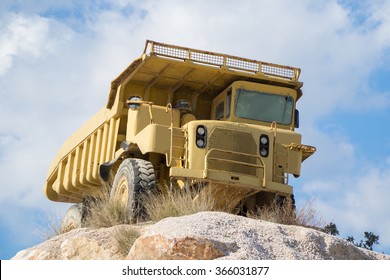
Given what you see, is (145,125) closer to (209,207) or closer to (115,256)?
(209,207)

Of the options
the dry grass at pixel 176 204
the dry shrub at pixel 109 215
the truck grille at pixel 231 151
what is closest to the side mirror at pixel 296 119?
the truck grille at pixel 231 151

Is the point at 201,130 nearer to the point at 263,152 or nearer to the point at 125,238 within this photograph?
the point at 263,152

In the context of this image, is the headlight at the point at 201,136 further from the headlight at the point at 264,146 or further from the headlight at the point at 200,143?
the headlight at the point at 264,146

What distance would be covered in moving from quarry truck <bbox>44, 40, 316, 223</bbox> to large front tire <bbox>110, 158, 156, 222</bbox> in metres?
0.02

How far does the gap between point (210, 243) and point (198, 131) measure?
15.2 feet

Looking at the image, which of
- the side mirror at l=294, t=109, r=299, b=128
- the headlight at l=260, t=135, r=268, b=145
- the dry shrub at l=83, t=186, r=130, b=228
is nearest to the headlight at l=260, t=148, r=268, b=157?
the headlight at l=260, t=135, r=268, b=145

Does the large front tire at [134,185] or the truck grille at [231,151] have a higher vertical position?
the truck grille at [231,151]

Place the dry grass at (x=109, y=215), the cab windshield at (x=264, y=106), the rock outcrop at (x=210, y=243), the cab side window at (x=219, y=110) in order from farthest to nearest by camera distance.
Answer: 1. the cab side window at (x=219, y=110)
2. the cab windshield at (x=264, y=106)
3. the dry grass at (x=109, y=215)
4. the rock outcrop at (x=210, y=243)

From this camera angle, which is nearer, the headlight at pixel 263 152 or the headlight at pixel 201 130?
the headlight at pixel 201 130

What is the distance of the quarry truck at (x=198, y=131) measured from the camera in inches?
570

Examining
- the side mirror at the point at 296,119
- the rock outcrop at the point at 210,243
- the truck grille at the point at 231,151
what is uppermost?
the side mirror at the point at 296,119

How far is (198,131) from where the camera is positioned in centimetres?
1463

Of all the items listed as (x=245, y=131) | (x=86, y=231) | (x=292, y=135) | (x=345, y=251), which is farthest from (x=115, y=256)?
(x=292, y=135)

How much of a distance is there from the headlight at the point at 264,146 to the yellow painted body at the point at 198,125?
6 cm
